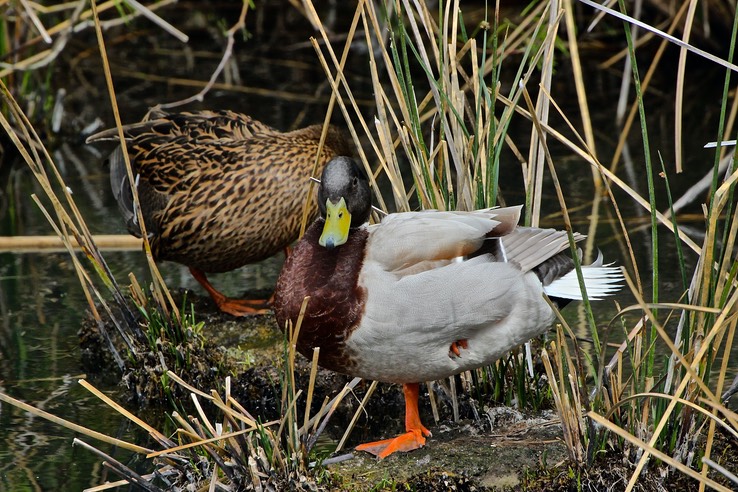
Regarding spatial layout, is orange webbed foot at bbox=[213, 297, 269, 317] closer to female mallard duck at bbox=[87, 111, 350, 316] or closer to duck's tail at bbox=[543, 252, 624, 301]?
female mallard duck at bbox=[87, 111, 350, 316]

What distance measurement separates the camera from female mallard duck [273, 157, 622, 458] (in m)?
2.94

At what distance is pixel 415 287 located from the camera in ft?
9.63

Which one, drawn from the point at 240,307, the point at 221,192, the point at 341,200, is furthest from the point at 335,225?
the point at 240,307

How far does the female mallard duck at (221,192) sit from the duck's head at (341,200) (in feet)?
3.44

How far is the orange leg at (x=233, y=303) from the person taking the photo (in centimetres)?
435

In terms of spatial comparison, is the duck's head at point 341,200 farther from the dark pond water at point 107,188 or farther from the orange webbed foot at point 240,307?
the orange webbed foot at point 240,307

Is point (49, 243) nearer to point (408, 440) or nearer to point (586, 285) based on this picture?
point (408, 440)

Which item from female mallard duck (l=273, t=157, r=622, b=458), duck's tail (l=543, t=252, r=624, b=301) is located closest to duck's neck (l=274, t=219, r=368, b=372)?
female mallard duck (l=273, t=157, r=622, b=458)

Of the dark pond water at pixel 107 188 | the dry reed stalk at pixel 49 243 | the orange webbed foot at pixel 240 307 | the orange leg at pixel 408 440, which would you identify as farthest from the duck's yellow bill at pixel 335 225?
the dry reed stalk at pixel 49 243

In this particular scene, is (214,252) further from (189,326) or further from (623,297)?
(623,297)

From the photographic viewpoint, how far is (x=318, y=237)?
10.4ft

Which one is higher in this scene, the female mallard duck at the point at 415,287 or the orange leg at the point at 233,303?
the female mallard duck at the point at 415,287

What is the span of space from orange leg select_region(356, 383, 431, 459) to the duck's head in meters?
0.58

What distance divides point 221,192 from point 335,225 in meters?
1.29
